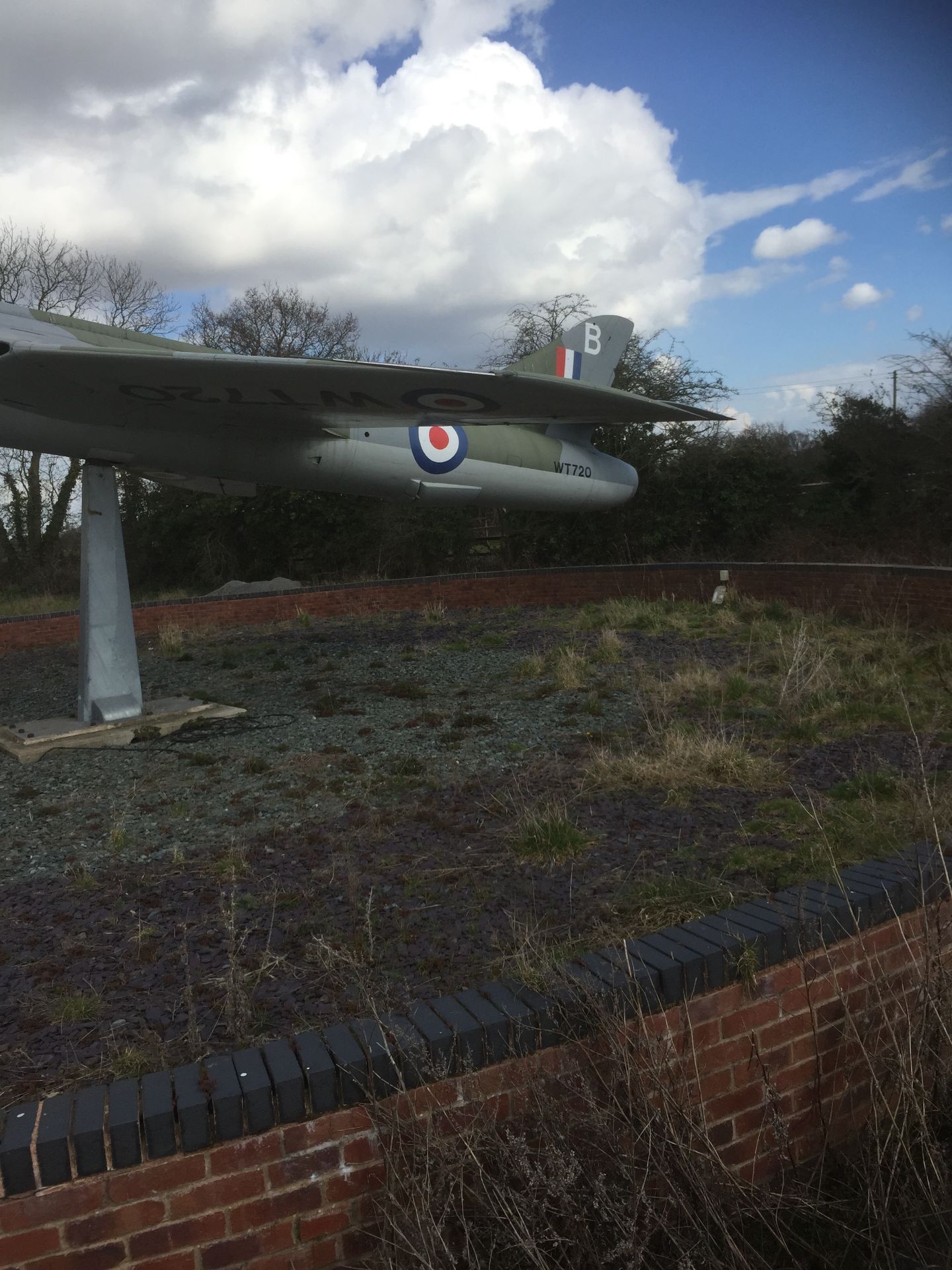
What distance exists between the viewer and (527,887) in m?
4.16

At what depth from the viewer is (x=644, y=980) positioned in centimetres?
275

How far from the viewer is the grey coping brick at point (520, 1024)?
101 inches

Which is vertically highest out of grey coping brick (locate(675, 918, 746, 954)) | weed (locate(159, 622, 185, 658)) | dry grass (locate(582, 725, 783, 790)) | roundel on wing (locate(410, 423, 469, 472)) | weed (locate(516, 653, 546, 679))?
roundel on wing (locate(410, 423, 469, 472))

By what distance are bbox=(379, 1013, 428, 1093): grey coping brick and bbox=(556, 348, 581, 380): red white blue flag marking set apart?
362 inches

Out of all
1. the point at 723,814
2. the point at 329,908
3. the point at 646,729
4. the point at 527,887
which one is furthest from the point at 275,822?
the point at 646,729

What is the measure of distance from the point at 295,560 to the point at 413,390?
50.2 feet

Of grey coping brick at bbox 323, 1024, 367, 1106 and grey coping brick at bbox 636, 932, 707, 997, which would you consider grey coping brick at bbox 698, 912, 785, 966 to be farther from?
grey coping brick at bbox 323, 1024, 367, 1106

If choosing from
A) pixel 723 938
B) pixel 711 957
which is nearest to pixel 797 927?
pixel 723 938

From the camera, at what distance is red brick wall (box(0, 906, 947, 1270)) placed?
214cm

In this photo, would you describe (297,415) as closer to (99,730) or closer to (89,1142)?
(99,730)

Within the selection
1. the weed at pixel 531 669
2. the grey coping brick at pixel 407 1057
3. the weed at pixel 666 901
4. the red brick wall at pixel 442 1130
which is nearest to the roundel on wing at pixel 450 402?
the weed at pixel 531 669

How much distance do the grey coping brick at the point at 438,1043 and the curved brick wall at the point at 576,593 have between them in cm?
986

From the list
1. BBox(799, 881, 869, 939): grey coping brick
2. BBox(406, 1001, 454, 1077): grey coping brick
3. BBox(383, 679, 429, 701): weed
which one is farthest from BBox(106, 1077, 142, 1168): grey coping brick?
BBox(383, 679, 429, 701): weed

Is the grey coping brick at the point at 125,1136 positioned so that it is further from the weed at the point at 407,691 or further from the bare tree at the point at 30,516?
the bare tree at the point at 30,516
